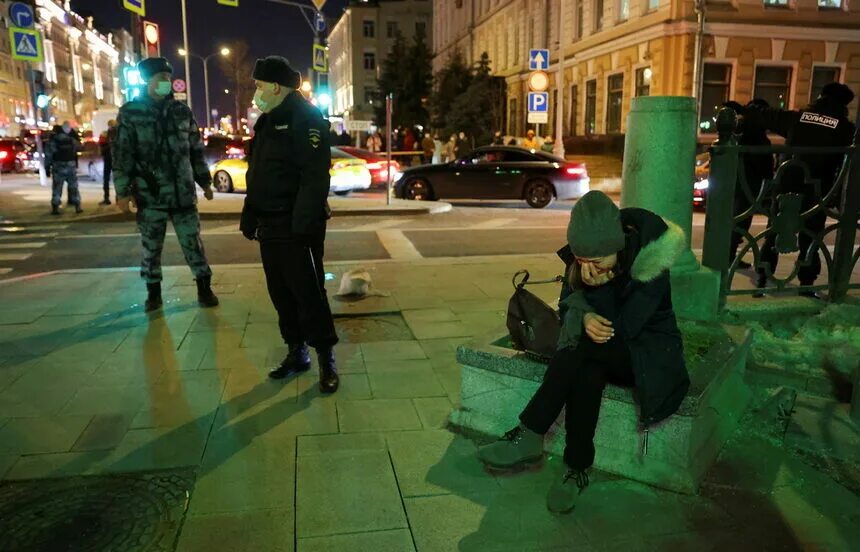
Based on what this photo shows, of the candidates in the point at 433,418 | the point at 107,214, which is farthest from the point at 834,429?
the point at 107,214

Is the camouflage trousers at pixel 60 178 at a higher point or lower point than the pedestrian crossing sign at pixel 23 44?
lower

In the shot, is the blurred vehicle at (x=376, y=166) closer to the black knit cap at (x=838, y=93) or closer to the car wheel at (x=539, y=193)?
the car wheel at (x=539, y=193)

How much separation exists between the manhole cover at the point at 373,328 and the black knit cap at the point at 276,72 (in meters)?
2.08

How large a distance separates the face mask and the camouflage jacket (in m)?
0.09

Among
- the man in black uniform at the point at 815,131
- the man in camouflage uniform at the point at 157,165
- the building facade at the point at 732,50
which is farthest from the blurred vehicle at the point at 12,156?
the man in black uniform at the point at 815,131

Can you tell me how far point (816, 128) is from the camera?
6199 millimetres

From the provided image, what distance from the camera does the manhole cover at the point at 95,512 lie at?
2.82 meters

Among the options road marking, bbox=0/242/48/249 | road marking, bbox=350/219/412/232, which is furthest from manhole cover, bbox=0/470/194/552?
road marking, bbox=350/219/412/232

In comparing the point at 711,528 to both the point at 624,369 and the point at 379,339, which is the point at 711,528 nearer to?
the point at 624,369

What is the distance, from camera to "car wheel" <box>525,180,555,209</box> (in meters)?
16.3

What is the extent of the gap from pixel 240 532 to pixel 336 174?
15.0 meters

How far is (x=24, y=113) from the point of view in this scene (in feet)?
265

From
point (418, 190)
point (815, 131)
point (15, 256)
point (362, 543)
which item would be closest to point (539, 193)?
point (418, 190)

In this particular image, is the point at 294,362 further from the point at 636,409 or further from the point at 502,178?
the point at 502,178
